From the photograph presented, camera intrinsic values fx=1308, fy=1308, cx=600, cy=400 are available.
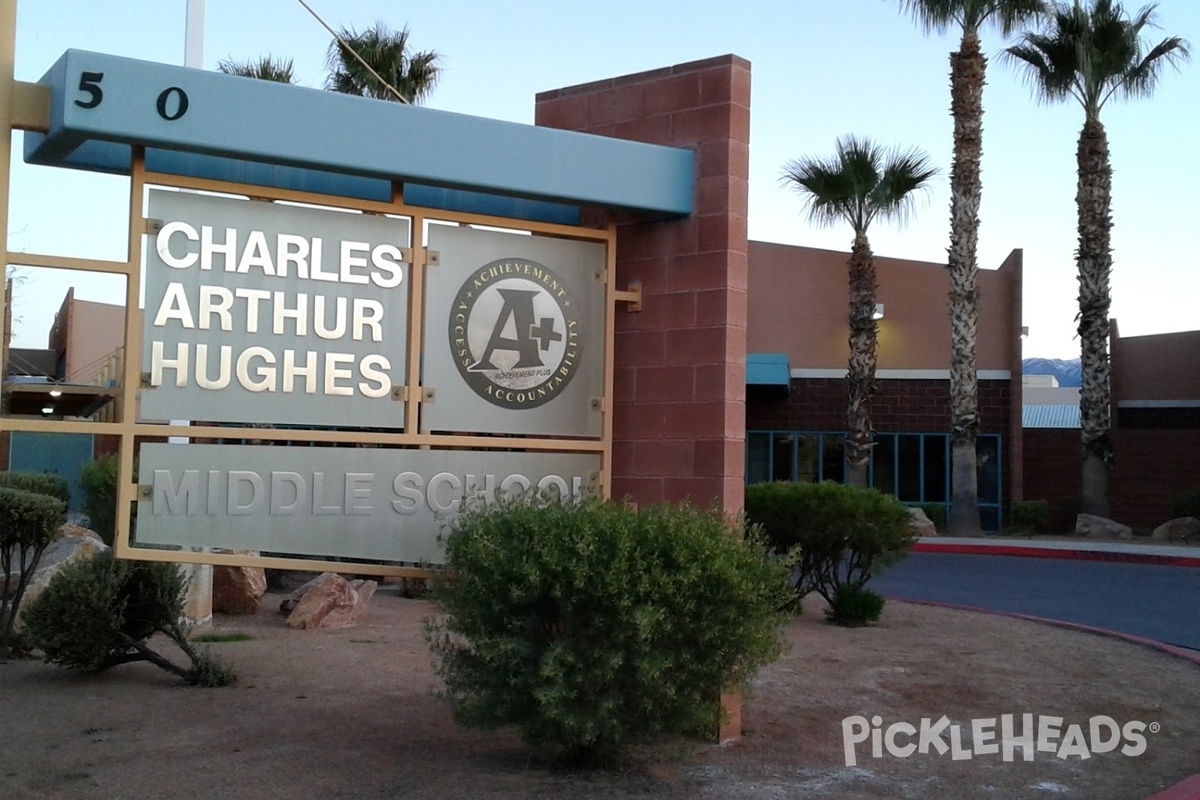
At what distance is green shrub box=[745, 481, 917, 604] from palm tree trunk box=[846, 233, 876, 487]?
1699cm

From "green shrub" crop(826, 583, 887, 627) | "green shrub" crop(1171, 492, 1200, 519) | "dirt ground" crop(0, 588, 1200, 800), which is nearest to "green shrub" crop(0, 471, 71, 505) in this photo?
"dirt ground" crop(0, 588, 1200, 800)

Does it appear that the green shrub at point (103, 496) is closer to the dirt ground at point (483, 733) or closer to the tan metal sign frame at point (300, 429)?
the dirt ground at point (483, 733)

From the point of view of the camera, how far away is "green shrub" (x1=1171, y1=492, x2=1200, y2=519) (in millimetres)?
27531

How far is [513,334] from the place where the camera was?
735 centimetres

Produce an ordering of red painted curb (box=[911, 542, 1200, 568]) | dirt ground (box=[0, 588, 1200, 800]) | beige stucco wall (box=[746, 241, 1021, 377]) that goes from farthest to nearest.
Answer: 1. beige stucco wall (box=[746, 241, 1021, 377])
2. red painted curb (box=[911, 542, 1200, 568])
3. dirt ground (box=[0, 588, 1200, 800])

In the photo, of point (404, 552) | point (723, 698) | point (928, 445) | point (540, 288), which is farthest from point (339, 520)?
point (928, 445)

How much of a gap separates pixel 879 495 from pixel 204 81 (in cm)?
802

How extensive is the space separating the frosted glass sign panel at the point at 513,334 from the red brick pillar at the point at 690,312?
258 mm

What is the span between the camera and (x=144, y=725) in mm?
7414

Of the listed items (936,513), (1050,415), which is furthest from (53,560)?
(1050,415)

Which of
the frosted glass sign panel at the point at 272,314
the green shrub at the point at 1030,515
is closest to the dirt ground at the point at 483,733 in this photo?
the frosted glass sign panel at the point at 272,314

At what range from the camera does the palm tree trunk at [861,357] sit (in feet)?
96.2

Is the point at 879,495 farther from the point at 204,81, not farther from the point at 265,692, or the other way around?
the point at 204,81

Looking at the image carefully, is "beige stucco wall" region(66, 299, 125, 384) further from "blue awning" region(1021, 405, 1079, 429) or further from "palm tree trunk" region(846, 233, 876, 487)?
"blue awning" region(1021, 405, 1079, 429)
